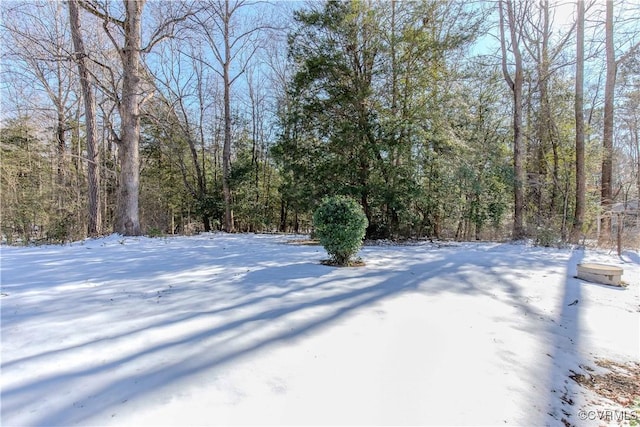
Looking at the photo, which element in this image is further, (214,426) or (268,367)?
(268,367)

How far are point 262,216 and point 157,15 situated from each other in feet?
25.8

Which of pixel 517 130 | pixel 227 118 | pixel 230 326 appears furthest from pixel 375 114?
pixel 230 326

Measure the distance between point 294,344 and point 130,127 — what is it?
7838 millimetres

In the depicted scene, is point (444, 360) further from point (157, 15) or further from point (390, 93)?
point (157, 15)

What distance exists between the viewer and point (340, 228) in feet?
17.1

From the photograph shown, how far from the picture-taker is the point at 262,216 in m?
14.0

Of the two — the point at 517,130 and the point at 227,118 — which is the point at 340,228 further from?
the point at 227,118

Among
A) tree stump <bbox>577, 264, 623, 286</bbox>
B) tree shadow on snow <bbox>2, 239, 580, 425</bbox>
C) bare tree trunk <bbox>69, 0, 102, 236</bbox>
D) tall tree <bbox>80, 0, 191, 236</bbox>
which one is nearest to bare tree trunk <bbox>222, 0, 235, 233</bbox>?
tall tree <bbox>80, 0, 191, 236</bbox>

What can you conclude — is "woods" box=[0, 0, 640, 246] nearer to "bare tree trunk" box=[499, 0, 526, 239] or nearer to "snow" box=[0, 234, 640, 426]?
"bare tree trunk" box=[499, 0, 526, 239]

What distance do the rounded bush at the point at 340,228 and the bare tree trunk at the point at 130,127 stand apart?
531 centimetres

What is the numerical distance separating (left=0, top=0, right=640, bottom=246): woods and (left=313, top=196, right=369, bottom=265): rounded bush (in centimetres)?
379

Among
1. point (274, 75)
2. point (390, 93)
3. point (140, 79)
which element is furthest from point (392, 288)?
point (274, 75)

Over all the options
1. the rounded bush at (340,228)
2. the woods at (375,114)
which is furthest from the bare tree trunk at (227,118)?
the rounded bush at (340,228)

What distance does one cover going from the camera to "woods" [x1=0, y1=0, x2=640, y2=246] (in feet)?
27.0
